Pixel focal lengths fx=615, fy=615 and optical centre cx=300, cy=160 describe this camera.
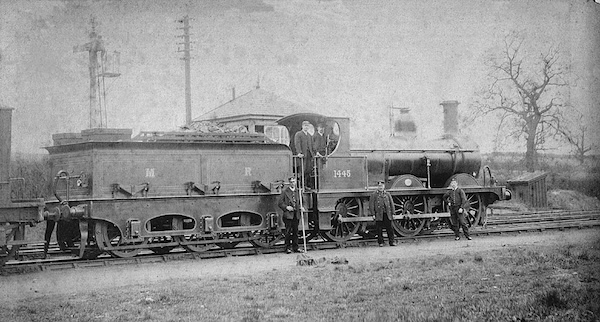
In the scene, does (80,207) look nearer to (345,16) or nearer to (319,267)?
(319,267)

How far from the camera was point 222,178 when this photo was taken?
43.5ft

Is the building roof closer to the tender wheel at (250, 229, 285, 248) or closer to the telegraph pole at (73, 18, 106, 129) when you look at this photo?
the telegraph pole at (73, 18, 106, 129)

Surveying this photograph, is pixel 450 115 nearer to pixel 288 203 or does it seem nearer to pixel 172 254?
pixel 288 203

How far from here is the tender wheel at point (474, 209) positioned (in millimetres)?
16906

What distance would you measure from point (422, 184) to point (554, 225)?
159 inches

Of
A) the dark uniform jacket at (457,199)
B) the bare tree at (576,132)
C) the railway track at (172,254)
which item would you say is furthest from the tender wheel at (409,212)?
the bare tree at (576,132)

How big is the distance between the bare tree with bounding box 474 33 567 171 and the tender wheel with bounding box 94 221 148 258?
12071mm

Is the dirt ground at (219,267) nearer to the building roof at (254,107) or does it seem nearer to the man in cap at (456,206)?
the man in cap at (456,206)

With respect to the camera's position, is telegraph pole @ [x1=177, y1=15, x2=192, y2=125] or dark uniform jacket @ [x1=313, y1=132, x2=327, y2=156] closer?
dark uniform jacket @ [x1=313, y1=132, x2=327, y2=156]

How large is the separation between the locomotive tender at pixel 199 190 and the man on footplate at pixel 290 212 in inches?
12.9

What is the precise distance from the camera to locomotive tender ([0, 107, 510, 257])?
1197 centimetres

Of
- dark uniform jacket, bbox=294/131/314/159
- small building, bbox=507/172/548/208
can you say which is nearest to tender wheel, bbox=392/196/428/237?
dark uniform jacket, bbox=294/131/314/159

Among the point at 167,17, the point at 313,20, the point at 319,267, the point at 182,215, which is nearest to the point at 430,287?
the point at 319,267

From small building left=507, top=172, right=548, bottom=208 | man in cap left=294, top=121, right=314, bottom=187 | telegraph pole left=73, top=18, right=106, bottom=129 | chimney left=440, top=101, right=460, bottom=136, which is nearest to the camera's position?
telegraph pole left=73, top=18, right=106, bottom=129
